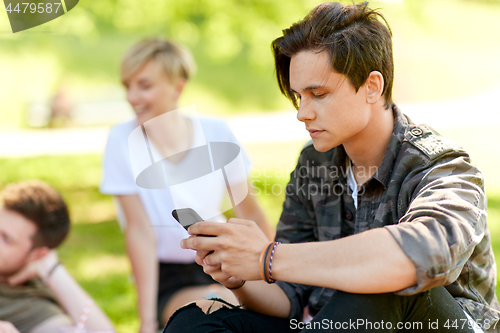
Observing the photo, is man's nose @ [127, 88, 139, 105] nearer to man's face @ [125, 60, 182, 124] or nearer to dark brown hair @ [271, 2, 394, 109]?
man's face @ [125, 60, 182, 124]

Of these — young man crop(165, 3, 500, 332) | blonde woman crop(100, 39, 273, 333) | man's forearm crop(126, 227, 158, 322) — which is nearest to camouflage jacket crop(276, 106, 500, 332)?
young man crop(165, 3, 500, 332)

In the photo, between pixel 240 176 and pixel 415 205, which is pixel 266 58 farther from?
pixel 415 205

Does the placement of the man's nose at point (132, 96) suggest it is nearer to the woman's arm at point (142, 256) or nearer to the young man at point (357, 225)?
the woman's arm at point (142, 256)

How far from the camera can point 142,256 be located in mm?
2529

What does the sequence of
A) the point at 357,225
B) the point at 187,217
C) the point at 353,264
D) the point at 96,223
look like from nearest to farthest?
the point at 353,264 → the point at 187,217 → the point at 357,225 → the point at 96,223

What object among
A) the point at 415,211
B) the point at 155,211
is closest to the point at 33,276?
the point at 155,211

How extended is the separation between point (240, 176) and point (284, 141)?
6.39m

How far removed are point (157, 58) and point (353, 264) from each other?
199 cm

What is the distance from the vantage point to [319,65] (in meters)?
1.57

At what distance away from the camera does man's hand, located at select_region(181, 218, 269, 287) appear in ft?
4.56

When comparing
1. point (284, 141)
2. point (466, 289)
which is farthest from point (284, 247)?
point (284, 141)

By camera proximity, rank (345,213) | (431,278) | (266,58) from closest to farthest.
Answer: (431,278) < (345,213) < (266,58)

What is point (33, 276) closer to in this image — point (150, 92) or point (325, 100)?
point (150, 92)

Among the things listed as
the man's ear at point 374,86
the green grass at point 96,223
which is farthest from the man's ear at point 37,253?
the man's ear at point 374,86
